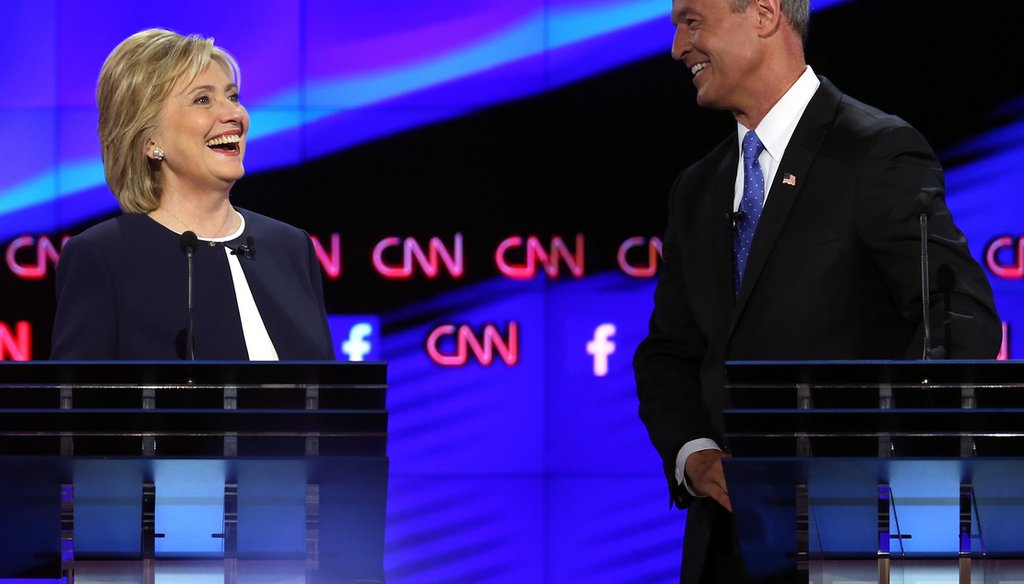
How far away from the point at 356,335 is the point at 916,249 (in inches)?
143

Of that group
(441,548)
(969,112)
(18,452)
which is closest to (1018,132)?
(969,112)

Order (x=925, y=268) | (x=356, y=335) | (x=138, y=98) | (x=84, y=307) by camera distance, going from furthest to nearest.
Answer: (x=356, y=335) < (x=138, y=98) < (x=84, y=307) < (x=925, y=268)

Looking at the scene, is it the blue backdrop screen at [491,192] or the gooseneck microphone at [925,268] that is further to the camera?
the blue backdrop screen at [491,192]

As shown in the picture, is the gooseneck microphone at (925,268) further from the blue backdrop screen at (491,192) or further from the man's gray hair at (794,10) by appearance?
the blue backdrop screen at (491,192)

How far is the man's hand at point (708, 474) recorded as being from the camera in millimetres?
2762

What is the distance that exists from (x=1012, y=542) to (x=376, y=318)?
4377mm

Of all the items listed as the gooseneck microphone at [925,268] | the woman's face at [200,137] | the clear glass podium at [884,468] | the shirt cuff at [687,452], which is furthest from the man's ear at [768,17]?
the clear glass podium at [884,468]

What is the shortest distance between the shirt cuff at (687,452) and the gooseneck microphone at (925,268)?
50 cm

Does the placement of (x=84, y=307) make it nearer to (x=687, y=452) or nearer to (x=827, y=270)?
(x=687, y=452)

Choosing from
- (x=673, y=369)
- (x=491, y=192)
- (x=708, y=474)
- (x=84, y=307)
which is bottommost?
(x=708, y=474)

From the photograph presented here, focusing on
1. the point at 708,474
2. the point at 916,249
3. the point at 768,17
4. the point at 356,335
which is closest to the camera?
the point at 916,249

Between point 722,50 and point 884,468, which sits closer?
point 884,468

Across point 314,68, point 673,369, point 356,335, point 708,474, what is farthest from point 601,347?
point 708,474

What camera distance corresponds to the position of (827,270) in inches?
109
